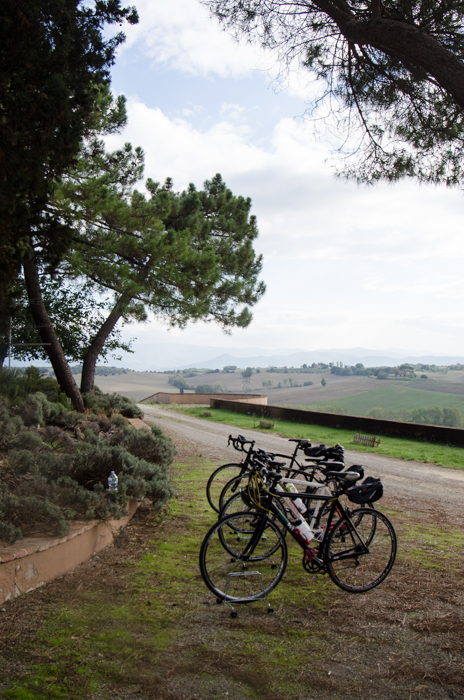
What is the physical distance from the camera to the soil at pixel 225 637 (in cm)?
242

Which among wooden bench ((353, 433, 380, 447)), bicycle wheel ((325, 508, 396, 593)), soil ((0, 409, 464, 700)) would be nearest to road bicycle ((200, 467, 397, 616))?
bicycle wheel ((325, 508, 396, 593))

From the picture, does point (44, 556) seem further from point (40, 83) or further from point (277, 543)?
point (40, 83)

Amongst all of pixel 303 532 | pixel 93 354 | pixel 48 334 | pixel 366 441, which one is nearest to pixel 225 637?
pixel 303 532

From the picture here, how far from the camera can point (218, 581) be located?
3.41 metres

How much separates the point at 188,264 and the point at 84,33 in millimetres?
7585

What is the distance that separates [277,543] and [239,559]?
1.18 feet

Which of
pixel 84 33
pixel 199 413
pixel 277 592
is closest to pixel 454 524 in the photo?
pixel 277 592

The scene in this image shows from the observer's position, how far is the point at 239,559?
12.1 ft

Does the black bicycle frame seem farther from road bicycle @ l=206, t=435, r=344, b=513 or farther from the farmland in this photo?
the farmland

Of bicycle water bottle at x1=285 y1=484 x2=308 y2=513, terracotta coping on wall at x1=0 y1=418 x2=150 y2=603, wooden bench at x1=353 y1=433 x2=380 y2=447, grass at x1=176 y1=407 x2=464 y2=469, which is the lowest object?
grass at x1=176 y1=407 x2=464 y2=469

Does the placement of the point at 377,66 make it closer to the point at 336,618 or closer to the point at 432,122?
the point at 432,122

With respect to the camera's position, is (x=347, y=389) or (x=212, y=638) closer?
(x=212, y=638)

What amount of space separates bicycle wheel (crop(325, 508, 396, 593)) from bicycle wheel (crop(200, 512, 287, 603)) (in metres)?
0.45

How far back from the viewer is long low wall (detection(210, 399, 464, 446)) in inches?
574
